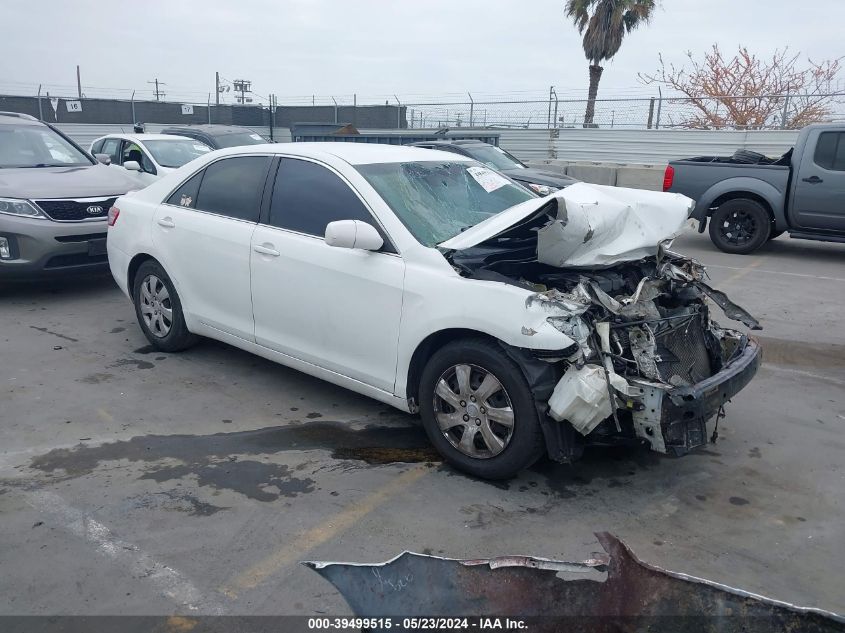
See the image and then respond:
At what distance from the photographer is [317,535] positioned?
3465 mm

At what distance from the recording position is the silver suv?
7.18 metres

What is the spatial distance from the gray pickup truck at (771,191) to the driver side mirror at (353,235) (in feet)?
23.4

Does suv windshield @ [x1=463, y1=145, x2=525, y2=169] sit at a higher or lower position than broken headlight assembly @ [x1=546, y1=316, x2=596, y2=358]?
higher

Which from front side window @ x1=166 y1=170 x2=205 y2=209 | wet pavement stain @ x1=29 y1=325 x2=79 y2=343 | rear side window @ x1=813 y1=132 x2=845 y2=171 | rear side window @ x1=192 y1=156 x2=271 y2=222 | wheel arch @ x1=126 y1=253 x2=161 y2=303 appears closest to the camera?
rear side window @ x1=192 y1=156 x2=271 y2=222

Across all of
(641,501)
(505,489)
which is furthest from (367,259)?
(641,501)

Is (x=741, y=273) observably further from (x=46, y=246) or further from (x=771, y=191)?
(x=46, y=246)

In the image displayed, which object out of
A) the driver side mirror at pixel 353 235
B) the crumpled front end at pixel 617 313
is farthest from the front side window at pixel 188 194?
the crumpled front end at pixel 617 313

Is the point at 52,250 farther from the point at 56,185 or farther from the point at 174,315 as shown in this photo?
the point at 174,315

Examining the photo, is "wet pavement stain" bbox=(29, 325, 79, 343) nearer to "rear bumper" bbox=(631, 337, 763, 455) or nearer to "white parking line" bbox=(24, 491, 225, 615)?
"white parking line" bbox=(24, 491, 225, 615)

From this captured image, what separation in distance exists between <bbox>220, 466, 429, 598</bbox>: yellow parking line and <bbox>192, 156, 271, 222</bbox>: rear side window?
84.4 inches

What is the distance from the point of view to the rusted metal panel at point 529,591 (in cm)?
248

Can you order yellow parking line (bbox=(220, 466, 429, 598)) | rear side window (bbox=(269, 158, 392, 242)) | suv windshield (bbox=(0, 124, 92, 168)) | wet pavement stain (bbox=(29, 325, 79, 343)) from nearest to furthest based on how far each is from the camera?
yellow parking line (bbox=(220, 466, 429, 598)), rear side window (bbox=(269, 158, 392, 242)), wet pavement stain (bbox=(29, 325, 79, 343)), suv windshield (bbox=(0, 124, 92, 168))

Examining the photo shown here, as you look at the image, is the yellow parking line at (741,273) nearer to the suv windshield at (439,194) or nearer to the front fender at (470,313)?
the suv windshield at (439,194)

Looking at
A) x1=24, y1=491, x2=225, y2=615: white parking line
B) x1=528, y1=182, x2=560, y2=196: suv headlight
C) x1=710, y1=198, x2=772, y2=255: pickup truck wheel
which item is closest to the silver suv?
x1=24, y1=491, x2=225, y2=615: white parking line
